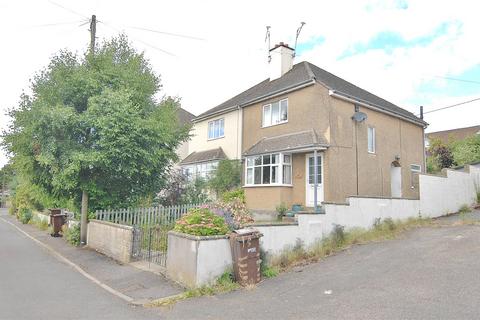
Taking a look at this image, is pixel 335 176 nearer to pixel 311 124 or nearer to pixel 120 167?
pixel 311 124

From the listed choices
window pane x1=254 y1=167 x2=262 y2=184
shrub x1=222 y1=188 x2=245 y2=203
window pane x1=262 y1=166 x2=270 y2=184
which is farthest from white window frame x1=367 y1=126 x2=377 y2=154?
shrub x1=222 y1=188 x2=245 y2=203

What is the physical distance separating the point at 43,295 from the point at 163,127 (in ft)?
25.0

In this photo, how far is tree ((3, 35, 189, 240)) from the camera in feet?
42.6

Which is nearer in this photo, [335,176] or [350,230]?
[350,230]

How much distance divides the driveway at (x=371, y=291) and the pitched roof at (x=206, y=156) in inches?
522

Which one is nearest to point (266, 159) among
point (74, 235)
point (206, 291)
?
point (74, 235)

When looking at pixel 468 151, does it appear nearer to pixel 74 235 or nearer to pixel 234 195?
pixel 234 195

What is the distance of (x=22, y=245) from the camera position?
53.2 feet

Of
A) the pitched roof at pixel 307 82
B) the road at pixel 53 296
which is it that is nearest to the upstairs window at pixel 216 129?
the pitched roof at pixel 307 82

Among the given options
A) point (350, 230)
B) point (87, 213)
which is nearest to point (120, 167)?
point (87, 213)

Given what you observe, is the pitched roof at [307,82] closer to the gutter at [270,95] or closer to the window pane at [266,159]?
the gutter at [270,95]

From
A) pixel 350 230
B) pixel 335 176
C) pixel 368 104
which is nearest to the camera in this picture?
pixel 350 230

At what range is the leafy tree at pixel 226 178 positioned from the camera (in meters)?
20.9

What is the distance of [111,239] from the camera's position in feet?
40.0
